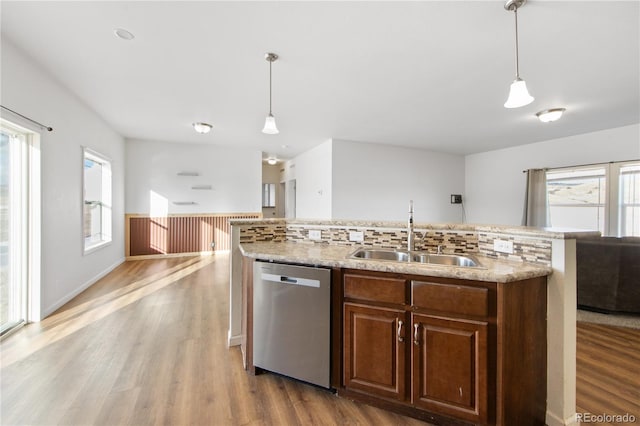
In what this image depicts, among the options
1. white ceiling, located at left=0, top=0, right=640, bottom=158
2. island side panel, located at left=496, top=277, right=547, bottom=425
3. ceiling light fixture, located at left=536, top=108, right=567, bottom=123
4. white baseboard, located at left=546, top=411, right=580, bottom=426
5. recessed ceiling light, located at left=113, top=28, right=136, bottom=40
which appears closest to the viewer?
island side panel, located at left=496, top=277, right=547, bottom=425

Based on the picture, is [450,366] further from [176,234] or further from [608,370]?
[176,234]

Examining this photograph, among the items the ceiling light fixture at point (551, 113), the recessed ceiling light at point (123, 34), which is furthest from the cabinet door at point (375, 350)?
the ceiling light fixture at point (551, 113)

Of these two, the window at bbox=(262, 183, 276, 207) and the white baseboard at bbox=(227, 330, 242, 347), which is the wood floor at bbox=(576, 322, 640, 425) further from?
the window at bbox=(262, 183, 276, 207)

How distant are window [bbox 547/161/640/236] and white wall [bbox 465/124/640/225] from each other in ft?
0.64

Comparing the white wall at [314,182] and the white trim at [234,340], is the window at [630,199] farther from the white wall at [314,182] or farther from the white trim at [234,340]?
the white trim at [234,340]

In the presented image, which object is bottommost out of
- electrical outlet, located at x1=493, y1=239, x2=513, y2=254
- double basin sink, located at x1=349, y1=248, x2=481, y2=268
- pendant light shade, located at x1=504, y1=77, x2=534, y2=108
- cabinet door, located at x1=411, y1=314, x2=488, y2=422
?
cabinet door, located at x1=411, y1=314, x2=488, y2=422

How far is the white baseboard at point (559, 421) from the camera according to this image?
4.85 feet

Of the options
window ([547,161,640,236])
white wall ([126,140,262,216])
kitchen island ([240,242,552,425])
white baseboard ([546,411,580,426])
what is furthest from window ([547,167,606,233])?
white wall ([126,140,262,216])

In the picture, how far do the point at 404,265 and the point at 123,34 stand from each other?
8.86 ft

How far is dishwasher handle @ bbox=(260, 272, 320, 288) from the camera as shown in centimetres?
172

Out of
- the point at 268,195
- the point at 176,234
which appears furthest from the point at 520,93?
the point at 268,195

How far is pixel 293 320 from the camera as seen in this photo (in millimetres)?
1784

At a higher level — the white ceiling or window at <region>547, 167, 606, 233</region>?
the white ceiling

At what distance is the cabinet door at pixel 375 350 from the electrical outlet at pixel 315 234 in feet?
2.79
